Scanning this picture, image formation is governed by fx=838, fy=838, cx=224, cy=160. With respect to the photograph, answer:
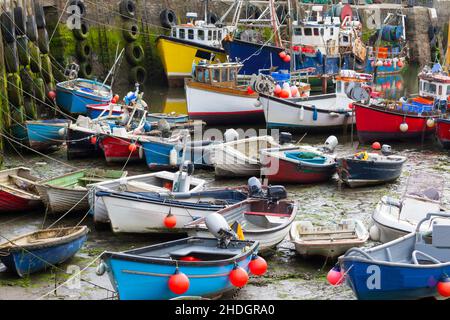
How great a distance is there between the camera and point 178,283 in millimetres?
11203

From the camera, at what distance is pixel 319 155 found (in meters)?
19.7

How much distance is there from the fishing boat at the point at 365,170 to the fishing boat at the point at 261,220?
13.4ft

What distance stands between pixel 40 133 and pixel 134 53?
15.0 metres

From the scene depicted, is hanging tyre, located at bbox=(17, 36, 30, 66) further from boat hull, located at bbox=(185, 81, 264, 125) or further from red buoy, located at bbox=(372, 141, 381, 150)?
red buoy, located at bbox=(372, 141, 381, 150)

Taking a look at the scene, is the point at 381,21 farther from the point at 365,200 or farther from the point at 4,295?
the point at 4,295

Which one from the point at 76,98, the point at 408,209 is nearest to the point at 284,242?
the point at 408,209

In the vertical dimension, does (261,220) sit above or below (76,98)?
below

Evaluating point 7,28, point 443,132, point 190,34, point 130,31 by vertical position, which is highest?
point 7,28

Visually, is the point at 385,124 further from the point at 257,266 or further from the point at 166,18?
the point at 166,18

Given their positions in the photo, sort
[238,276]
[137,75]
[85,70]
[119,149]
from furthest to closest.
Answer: [137,75], [85,70], [119,149], [238,276]

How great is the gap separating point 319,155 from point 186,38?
17.4m

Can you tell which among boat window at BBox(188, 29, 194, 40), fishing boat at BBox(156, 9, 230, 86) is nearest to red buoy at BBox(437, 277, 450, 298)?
fishing boat at BBox(156, 9, 230, 86)

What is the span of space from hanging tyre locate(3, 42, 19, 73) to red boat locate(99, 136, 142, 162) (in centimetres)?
400

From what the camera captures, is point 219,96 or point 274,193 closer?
point 274,193
